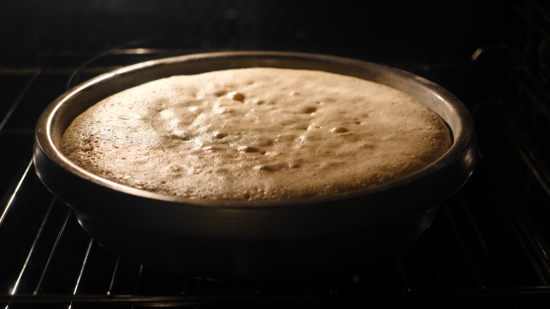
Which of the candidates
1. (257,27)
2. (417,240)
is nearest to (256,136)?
(417,240)

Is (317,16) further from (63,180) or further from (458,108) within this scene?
(63,180)

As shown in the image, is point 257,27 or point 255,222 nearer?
point 255,222

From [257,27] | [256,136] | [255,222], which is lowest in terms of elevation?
[255,222]

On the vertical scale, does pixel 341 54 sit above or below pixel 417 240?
above

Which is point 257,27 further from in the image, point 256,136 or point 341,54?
point 256,136

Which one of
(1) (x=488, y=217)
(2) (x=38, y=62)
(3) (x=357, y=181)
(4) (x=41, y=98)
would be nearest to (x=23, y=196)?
(4) (x=41, y=98)

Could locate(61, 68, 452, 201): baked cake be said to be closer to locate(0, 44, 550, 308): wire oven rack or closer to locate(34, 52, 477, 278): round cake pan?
locate(34, 52, 477, 278): round cake pan
